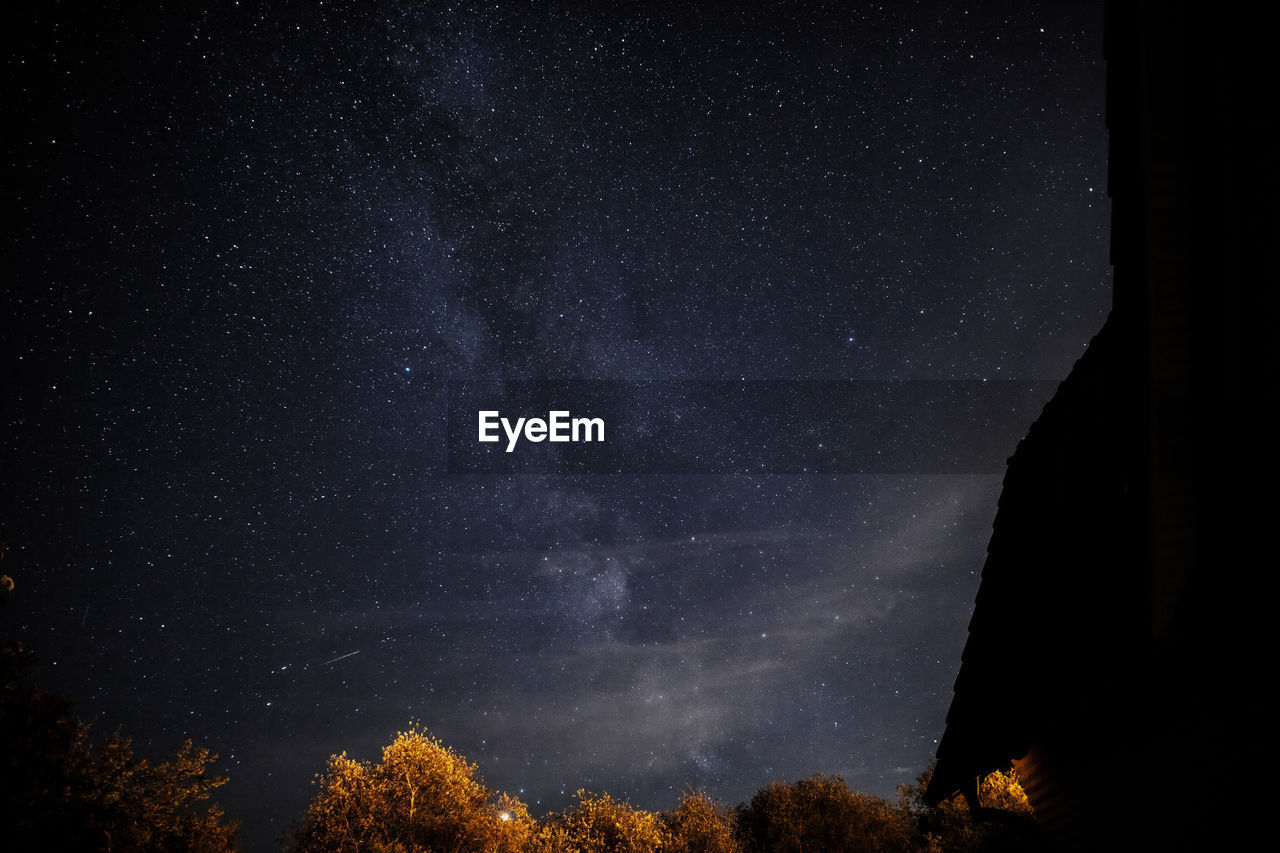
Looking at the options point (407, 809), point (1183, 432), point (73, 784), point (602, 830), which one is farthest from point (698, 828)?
point (1183, 432)

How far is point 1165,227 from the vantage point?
8.25ft

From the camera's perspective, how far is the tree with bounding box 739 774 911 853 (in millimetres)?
36875

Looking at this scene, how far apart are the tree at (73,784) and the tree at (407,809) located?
8.70 meters

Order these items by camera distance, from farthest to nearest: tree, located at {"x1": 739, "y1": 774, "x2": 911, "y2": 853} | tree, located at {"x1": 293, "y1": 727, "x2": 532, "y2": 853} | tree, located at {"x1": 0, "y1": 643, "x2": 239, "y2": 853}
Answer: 1. tree, located at {"x1": 739, "y1": 774, "x2": 911, "y2": 853}
2. tree, located at {"x1": 293, "y1": 727, "x2": 532, "y2": 853}
3. tree, located at {"x1": 0, "y1": 643, "x2": 239, "y2": 853}

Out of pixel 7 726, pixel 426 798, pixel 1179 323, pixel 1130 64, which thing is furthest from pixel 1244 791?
pixel 426 798

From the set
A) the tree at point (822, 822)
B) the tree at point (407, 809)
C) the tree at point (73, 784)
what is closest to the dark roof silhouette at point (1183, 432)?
the tree at point (73, 784)

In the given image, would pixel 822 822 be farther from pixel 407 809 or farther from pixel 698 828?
pixel 407 809

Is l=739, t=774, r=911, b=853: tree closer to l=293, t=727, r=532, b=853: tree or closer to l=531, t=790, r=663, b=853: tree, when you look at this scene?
l=531, t=790, r=663, b=853: tree

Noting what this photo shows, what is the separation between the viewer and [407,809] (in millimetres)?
29609

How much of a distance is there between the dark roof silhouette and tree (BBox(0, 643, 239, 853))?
49.7 ft

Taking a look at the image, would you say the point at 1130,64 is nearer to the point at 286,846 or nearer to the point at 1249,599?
the point at 1249,599

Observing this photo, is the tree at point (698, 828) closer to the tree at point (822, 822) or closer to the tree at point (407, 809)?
the tree at point (822, 822)

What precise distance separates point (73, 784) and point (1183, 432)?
20.5m

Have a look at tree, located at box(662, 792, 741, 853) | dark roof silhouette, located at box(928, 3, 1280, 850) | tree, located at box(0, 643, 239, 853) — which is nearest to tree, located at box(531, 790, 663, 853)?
tree, located at box(662, 792, 741, 853)
